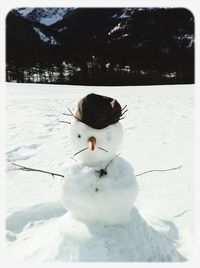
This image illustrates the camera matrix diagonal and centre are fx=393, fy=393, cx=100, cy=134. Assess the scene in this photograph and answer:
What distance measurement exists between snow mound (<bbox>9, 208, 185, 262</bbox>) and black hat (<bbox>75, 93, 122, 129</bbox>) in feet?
1.81

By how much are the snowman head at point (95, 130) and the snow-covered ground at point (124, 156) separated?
0.86 ft

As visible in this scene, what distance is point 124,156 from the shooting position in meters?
4.17

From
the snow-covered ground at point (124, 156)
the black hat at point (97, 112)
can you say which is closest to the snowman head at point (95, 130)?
the black hat at point (97, 112)

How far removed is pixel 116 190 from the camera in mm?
2084

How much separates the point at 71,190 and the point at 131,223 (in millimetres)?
393

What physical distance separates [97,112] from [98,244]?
0.68 metres

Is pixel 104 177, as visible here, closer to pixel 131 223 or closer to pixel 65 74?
pixel 131 223

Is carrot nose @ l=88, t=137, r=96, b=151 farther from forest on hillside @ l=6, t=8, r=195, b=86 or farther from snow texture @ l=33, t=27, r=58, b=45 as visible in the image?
snow texture @ l=33, t=27, r=58, b=45

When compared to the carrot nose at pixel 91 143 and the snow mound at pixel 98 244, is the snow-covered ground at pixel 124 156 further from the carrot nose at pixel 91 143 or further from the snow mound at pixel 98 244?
the carrot nose at pixel 91 143

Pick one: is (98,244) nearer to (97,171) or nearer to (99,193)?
(99,193)

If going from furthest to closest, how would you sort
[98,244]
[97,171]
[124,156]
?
[124,156], [97,171], [98,244]

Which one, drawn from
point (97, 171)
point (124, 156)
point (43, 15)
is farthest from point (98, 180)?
point (43, 15)

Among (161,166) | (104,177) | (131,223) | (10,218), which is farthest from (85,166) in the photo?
(161,166)

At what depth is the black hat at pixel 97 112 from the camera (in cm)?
206
